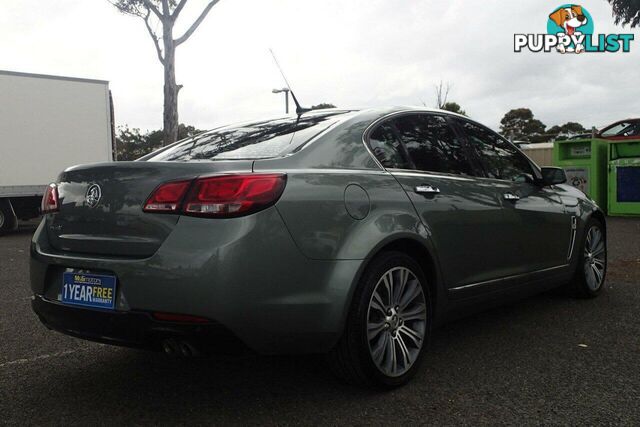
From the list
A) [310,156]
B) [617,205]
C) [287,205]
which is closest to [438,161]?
[310,156]

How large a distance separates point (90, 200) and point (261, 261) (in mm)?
926

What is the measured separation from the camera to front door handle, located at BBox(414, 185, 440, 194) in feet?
10.5

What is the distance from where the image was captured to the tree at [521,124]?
56062 millimetres

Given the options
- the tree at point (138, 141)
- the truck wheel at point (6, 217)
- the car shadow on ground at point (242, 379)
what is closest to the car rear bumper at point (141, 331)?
the car shadow on ground at point (242, 379)

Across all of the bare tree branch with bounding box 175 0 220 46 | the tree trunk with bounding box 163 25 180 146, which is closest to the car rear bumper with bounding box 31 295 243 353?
the tree trunk with bounding box 163 25 180 146

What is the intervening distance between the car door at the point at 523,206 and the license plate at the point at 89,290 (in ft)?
8.01

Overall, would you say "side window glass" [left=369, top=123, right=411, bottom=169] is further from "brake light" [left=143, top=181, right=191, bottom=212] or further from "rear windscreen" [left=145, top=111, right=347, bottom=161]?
"brake light" [left=143, top=181, right=191, bottom=212]

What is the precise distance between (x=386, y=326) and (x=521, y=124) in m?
58.3

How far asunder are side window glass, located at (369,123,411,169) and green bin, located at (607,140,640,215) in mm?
12043

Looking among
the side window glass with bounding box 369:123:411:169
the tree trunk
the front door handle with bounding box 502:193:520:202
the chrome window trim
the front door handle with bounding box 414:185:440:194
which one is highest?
the tree trunk

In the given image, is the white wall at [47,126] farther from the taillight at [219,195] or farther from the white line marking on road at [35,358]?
the taillight at [219,195]

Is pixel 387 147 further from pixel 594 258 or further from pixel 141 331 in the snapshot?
pixel 594 258

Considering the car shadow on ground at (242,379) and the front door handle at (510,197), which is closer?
the car shadow on ground at (242,379)

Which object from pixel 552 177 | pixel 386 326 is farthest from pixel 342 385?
pixel 552 177
